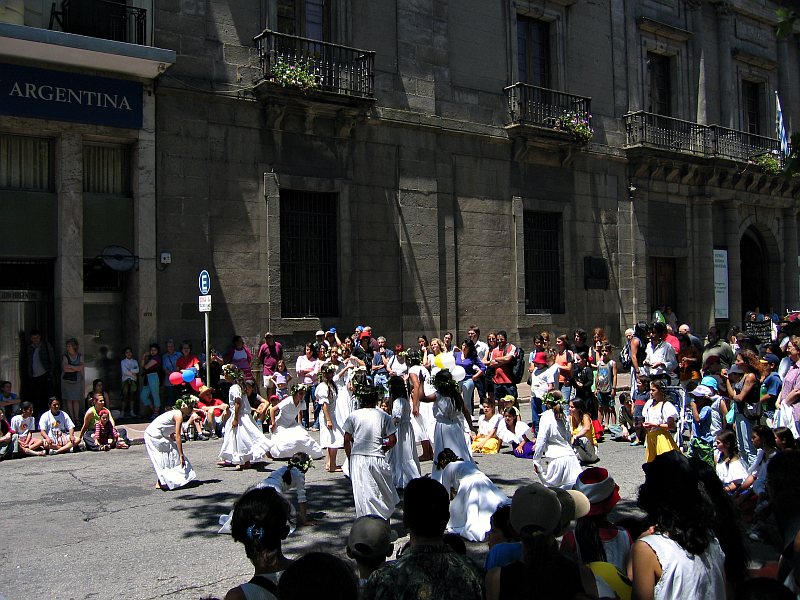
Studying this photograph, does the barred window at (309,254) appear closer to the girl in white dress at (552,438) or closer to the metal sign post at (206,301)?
the metal sign post at (206,301)

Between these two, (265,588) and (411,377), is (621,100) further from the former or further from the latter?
(265,588)

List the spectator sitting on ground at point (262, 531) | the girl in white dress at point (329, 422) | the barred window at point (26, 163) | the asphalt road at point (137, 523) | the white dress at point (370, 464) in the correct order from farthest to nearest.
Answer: the barred window at point (26, 163), the girl in white dress at point (329, 422), the white dress at point (370, 464), the asphalt road at point (137, 523), the spectator sitting on ground at point (262, 531)

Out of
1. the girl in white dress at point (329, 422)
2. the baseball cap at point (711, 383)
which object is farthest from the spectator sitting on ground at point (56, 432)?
the baseball cap at point (711, 383)

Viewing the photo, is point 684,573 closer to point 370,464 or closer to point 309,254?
point 370,464

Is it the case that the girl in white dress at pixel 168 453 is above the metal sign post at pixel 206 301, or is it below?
below

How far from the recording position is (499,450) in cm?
1277

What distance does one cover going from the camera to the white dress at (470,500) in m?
7.71

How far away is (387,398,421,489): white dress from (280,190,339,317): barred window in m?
8.12

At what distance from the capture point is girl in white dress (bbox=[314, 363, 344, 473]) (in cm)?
1124

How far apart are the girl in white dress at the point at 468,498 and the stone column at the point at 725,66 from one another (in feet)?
77.2

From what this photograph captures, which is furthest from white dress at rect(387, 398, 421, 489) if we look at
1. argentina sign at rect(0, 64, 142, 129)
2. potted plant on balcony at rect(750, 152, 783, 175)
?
potted plant on balcony at rect(750, 152, 783, 175)

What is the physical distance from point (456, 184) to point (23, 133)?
33.2ft

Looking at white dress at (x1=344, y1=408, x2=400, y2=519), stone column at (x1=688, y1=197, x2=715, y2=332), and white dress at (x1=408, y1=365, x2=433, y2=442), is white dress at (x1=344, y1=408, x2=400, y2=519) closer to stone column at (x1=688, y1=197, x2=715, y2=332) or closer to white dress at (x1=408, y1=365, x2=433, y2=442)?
white dress at (x1=408, y1=365, x2=433, y2=442)

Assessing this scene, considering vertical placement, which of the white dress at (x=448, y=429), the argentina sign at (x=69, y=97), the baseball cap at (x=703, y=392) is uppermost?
the argentina sign at (x=69, y=97)
